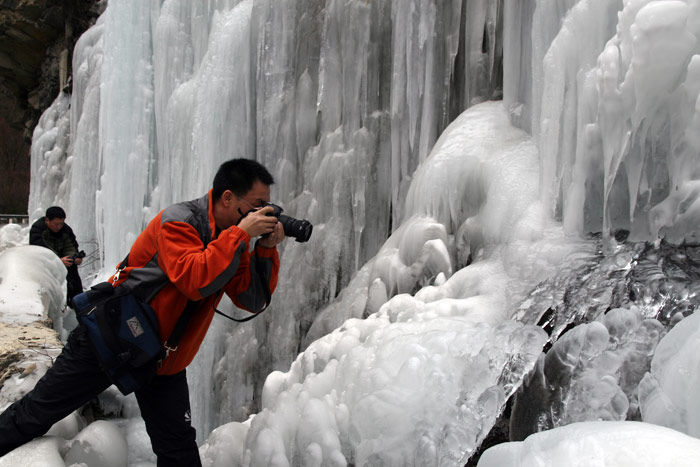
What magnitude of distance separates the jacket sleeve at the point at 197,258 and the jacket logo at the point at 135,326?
0.55 ft

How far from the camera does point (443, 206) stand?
9.56 feet

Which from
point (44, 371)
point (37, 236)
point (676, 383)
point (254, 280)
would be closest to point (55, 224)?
point (37, 236)

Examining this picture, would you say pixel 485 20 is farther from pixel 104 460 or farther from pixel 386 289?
pixel 104 460

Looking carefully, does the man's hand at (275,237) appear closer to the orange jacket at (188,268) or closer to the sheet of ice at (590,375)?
the orange jacket at (188,268)

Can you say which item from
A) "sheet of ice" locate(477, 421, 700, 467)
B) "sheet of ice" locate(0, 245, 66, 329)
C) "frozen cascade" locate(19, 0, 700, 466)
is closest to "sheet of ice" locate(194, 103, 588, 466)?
"frozen cascade" locate(19, 0, 700, 466)

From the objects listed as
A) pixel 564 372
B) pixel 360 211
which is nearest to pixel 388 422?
pixel 564 372

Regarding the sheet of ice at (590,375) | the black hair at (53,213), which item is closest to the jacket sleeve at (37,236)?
the black hair at (53,213)

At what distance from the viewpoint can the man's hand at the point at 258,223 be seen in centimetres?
183

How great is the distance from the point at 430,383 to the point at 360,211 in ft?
7.17

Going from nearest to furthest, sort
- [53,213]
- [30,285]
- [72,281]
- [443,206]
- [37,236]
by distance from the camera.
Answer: [443,206] < [30,285] < [53,213] < [37,236] < [72,281]

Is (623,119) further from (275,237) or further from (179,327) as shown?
(179,327)

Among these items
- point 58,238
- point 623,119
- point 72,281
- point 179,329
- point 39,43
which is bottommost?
point 72,281

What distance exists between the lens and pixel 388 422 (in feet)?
6.14

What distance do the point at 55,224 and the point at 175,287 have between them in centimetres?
341
